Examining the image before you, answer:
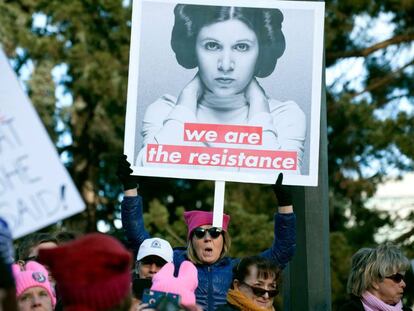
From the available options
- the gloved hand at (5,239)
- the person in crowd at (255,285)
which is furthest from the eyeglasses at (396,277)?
the gloved hand at (5,239)

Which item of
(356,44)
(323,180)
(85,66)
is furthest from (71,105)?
(323,180)

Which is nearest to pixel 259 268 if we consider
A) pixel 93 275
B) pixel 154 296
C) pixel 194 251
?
pixel 194 251

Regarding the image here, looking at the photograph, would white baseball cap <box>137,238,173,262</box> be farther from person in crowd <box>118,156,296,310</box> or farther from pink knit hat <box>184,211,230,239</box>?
pink knit hat <box>184,211,230,239</box>

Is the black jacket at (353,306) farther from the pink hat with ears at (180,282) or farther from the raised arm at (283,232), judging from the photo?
the pink hat with ears at (180,282)

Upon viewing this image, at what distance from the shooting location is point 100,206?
80.5ft

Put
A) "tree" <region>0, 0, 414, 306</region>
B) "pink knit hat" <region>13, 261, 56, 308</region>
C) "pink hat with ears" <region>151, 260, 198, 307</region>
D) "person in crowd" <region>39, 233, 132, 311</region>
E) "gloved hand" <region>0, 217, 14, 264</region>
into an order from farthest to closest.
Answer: "tree" <region>0, 0, 414, 306</region>
"pink knit hat" <region>13, 261, 56, 308</region>
"pink hat with ears" <region>151, 260, 198, 307</region>
"gloved hand" <region>0, 217, 14, 264</region>
"person in crowd" <region>39, 233, 132, 311</region>

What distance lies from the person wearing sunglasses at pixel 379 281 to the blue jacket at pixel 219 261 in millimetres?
399

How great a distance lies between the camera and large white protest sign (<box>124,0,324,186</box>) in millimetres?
7145

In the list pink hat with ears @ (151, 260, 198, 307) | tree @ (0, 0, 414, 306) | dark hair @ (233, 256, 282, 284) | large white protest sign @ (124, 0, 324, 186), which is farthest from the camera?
tree @ (0, 0, 414, 306)

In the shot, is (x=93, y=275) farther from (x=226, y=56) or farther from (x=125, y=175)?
(x=226, y=56)

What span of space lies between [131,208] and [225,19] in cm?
129

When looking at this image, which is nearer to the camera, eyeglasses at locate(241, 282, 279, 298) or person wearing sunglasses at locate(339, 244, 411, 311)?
eyeglasses at locate(241, 282, 279, 298)

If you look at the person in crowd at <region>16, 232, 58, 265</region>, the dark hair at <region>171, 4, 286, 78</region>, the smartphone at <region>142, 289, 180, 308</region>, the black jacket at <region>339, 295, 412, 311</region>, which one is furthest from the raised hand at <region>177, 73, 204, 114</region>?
the smartphone at <region>142, 289, 180, 308</region>

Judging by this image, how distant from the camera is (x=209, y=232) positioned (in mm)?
6711
